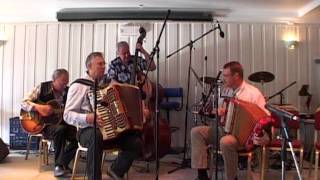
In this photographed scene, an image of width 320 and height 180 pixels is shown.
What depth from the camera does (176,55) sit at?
19.1 ft

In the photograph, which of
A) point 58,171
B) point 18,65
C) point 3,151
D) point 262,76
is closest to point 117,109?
point 58,171

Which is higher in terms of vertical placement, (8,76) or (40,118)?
(8,76)

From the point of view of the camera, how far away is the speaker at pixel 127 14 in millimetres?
5504

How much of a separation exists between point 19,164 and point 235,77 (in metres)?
2.92

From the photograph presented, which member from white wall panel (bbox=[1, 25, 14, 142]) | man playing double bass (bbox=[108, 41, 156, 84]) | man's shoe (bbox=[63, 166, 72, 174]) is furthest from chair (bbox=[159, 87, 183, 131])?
white wall panel (bbox=[1, 25, 14, 142])

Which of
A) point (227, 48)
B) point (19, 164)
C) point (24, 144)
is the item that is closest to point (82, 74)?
point (24, 144)

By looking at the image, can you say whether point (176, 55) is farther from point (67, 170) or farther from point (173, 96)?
point (67, 170)

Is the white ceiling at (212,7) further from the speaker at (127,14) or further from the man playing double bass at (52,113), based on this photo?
the man playing double bass at (52,113)

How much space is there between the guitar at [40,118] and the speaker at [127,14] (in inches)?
67.0

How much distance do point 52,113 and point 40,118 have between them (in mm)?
151

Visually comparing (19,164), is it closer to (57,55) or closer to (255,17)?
(57,55)

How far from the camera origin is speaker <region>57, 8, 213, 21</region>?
→ 18.1 ft

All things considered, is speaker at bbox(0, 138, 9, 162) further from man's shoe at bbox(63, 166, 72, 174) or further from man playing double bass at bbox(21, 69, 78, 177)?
man's shoe at bbox(63, 166, 72, 174)

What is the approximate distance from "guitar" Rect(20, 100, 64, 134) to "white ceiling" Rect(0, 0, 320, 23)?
1.65 meters
